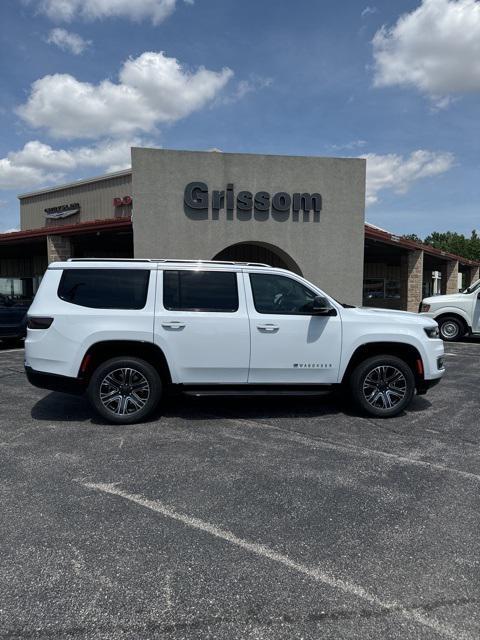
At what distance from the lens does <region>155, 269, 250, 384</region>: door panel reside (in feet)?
18.7

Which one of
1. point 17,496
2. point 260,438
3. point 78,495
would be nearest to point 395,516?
point 260,438

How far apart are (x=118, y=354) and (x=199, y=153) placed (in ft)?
34.0

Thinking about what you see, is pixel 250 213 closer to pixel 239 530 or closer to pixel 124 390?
pixel 124 390

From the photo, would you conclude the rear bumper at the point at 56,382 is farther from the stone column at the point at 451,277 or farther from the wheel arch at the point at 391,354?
the stone column at the point at 451,277

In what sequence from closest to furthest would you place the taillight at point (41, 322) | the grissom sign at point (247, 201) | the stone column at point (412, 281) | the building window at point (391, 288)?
the taillight at point (41, 322) < the grissom sign at point (247, 201) < the stone column at point (412, 281) < the building window at point (391, 288)

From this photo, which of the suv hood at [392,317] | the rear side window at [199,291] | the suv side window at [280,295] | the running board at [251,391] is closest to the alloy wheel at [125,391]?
the running board at [251,391]

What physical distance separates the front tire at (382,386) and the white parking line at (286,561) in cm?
321

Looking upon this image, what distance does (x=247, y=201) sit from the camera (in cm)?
1476

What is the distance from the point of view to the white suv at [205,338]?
5633 mm

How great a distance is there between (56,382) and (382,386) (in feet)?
13.3

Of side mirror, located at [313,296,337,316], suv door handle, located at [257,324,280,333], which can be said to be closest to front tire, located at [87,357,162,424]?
suv door handle, located at [257,324,280,333]

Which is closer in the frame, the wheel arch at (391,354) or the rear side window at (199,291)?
the rear side window at (199,291)

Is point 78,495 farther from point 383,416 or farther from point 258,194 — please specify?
point 258,194

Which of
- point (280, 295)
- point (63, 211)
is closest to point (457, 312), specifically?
point (280, 295)
